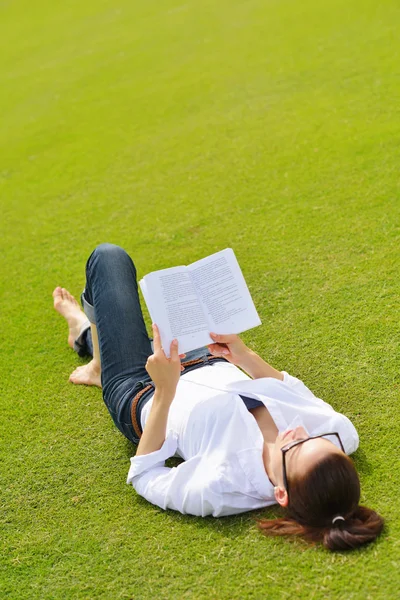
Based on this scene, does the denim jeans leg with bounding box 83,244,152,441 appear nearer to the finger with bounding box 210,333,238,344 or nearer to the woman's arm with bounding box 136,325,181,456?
the woman's arm with bounding box 136,325,181,456

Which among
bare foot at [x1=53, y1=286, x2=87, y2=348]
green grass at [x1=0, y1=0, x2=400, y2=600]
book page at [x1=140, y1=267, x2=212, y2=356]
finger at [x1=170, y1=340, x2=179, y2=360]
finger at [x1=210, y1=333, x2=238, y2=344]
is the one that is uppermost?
book page at [x1=140, y1=267, x2=212, y2=356]

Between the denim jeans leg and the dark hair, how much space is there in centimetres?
95

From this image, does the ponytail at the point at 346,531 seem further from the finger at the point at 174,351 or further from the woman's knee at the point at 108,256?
the woman's knee at the point at 108,256

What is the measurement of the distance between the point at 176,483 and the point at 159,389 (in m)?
0.36

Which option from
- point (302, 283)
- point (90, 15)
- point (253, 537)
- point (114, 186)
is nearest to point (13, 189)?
point (114, 186)

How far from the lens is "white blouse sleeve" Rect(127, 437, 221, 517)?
2.68 m

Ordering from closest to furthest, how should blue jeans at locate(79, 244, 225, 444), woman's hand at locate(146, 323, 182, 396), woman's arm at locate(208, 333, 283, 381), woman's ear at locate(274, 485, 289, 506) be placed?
woman's ear at locate(274, 485, 289, 506) → woman's hand at locate(146, 323, 182, 396) → woman's arm at locate(208, 333, 283, 381) → blue jeans at locate(79, 244, 225, 444)

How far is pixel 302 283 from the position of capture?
4328 millimetres

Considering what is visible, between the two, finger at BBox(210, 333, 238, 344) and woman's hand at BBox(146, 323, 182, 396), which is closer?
woman's hand at BBox(146, 323, 182, 396)

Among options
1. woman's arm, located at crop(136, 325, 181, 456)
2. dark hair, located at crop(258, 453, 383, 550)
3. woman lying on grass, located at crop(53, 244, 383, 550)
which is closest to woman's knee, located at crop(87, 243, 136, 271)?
woman lying on grass, located at crop(53, 244, 383, 550)

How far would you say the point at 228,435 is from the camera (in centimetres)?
273

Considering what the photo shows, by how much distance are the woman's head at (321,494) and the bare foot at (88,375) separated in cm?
151

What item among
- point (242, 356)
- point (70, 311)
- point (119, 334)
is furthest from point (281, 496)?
point (70, 311)

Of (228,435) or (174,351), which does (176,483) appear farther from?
(174,351)
